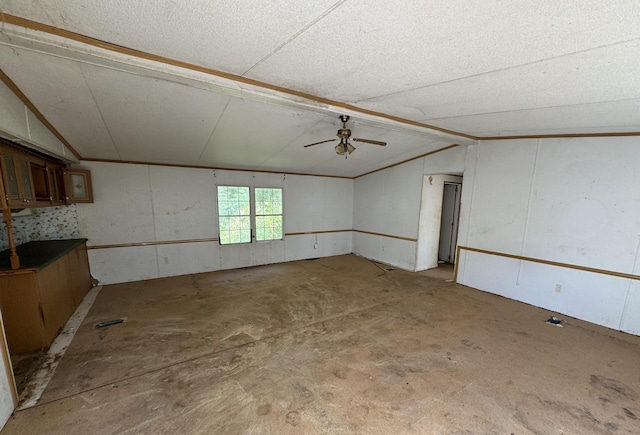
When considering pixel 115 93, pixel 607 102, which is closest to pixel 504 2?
pixel 607 102

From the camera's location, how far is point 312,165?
5574 millimetres

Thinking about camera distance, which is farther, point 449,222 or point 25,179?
point 449,222

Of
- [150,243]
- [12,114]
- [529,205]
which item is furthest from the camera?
[150,243]

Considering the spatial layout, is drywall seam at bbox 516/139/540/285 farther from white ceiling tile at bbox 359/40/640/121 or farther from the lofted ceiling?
white ceiling tile at bbox 359/40/640/121

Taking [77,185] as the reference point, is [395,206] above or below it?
below

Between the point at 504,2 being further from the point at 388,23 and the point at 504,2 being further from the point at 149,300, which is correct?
the point at 149,300

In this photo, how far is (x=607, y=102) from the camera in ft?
7.18

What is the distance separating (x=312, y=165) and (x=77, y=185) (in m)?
4.24

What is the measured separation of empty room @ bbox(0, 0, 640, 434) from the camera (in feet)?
4.75

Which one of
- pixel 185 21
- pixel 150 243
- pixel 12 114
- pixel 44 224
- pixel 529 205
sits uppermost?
pixel 185 21

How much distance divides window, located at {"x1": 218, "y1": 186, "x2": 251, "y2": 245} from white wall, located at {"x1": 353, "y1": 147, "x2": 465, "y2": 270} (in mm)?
3163

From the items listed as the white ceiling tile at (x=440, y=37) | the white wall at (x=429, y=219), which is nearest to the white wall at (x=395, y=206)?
the white wall at (x=429, y=219)

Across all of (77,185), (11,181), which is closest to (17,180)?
(11,181)

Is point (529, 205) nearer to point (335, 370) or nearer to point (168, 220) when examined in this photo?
point (335, 370)
